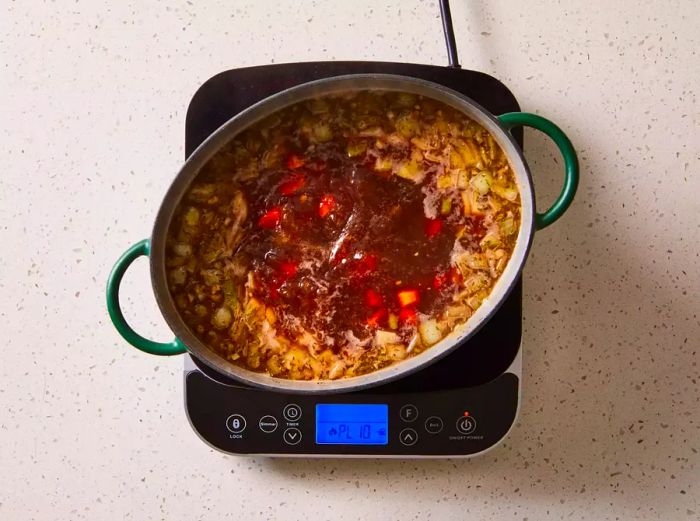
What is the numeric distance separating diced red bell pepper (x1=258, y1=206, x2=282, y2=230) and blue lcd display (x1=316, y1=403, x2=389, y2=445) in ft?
0.70

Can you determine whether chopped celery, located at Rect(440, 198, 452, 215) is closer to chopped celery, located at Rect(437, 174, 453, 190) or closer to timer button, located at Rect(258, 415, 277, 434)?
chopped celery, located at Rect(437, 174, 453, 190)

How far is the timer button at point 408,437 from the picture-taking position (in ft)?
2.98

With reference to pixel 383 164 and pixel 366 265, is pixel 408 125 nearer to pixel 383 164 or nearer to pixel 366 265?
pixel 383 164

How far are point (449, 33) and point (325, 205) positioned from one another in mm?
252

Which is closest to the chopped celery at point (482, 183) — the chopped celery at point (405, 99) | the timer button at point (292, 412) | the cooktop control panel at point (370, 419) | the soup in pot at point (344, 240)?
the soup in pot at point (344, 240)

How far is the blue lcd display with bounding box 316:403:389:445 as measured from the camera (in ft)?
2.99

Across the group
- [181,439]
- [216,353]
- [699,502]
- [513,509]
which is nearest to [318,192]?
[216,353]

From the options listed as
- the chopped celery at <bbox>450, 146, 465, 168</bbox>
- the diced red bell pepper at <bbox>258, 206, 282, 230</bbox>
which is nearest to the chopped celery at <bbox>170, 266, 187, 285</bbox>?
the diced red bell pepper at <bbox>258, 206, 282, 230</bbox>

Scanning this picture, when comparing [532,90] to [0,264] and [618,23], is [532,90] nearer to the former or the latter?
[618,23]

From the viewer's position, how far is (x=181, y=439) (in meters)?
0.97

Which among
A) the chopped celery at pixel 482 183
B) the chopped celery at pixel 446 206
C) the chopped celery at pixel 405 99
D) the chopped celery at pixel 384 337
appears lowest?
the chopped celery at pixel 384 337

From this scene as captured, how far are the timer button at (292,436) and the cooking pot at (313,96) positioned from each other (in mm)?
91

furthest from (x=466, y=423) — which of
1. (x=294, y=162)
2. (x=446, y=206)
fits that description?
(x=294, y=162)

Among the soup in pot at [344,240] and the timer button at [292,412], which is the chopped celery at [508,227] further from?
the timer button at [292,412]
